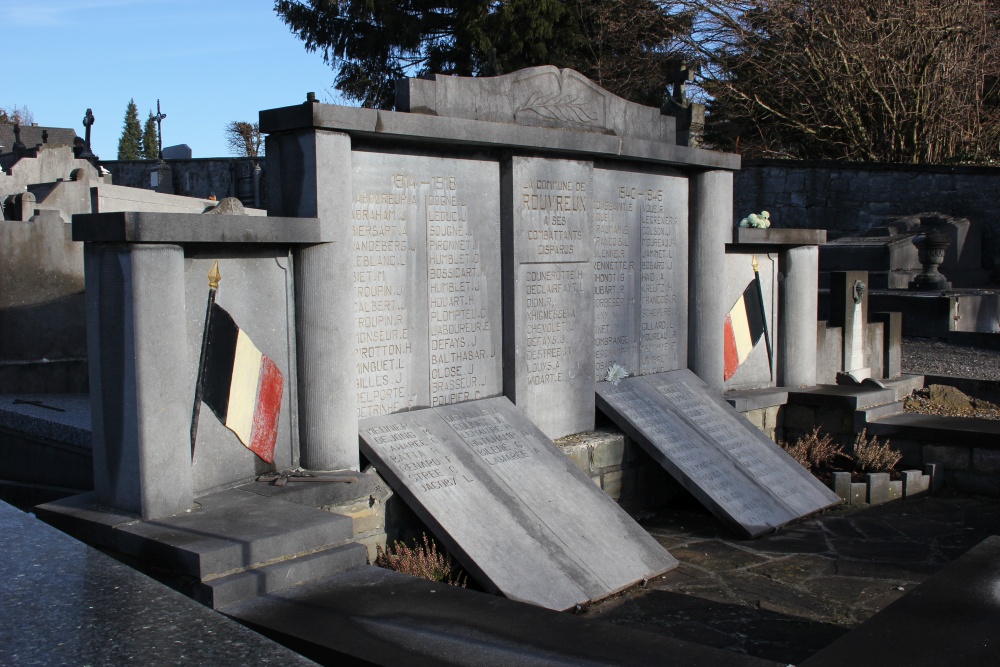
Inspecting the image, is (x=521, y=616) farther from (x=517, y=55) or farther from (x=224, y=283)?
(x=517, y=55)

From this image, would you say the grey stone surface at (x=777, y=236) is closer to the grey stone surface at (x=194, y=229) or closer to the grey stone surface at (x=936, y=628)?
the grey stone surface at (x=194, y=229)

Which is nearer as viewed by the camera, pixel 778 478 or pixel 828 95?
pixel 778 478

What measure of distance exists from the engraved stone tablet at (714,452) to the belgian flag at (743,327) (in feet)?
2.40

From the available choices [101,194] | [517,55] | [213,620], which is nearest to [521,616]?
[213,620]

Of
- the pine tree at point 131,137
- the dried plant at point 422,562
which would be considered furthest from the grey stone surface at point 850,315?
the pine tree at point 131,137

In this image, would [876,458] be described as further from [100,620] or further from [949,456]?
[100,620]

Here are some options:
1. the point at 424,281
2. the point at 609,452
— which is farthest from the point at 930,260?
the point at 424,281

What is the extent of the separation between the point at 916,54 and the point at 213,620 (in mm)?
19272

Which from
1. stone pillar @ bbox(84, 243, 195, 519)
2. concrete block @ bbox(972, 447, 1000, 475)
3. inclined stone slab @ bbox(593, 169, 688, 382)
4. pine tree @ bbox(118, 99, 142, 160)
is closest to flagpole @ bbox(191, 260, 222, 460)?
stone pillar @ bbox(84, 243, 195, 519)

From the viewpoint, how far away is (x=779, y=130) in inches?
824

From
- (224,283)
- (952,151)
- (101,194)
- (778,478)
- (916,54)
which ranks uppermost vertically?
(916,54)

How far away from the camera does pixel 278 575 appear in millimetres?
3803

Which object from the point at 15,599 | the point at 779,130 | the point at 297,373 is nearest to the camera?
the point at 15,599

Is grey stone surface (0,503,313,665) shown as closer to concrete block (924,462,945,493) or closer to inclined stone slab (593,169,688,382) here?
inclined stone slab (593,169,688,382)
